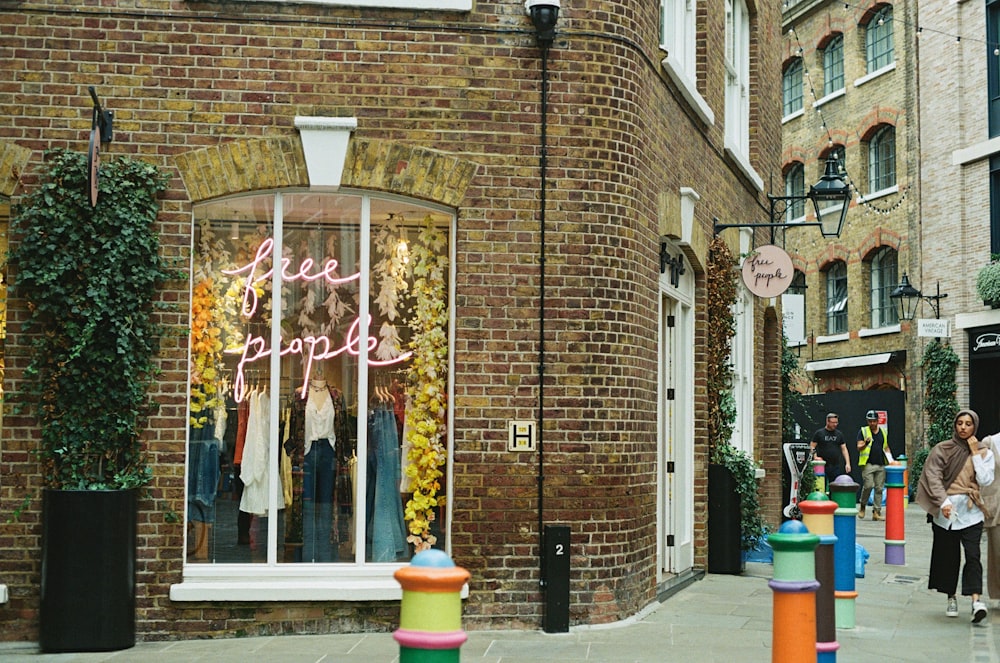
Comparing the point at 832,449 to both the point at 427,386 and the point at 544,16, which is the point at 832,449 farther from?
the point at 544,16

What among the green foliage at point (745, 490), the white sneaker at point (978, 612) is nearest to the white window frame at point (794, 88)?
the green foliage at point (745, 490)

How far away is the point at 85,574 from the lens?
834cm

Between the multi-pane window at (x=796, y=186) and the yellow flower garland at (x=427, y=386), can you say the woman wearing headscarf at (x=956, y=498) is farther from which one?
the multi-pane window at (x=796, y=186)

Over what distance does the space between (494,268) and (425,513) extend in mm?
1952

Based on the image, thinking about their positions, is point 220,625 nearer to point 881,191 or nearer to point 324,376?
point 324,376

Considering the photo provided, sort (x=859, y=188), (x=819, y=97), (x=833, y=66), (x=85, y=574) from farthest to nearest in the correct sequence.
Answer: (x=819, y=97)
(x=833, y=66)
(x=859, y=188)
(x=85, y=574)

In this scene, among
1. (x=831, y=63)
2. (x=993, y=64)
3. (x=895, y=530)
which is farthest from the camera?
(x=831, y=63)

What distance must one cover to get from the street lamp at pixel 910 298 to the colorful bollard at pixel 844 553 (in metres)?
15.7

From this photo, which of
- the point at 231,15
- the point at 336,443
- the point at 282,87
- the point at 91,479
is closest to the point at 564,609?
the point at 336,443

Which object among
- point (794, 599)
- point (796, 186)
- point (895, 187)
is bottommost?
point (794, 599)

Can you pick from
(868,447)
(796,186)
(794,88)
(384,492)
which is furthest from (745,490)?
(794,88)

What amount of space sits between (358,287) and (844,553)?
13.9 ft

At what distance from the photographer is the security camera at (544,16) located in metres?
9.10

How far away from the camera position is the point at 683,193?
11586 mm
